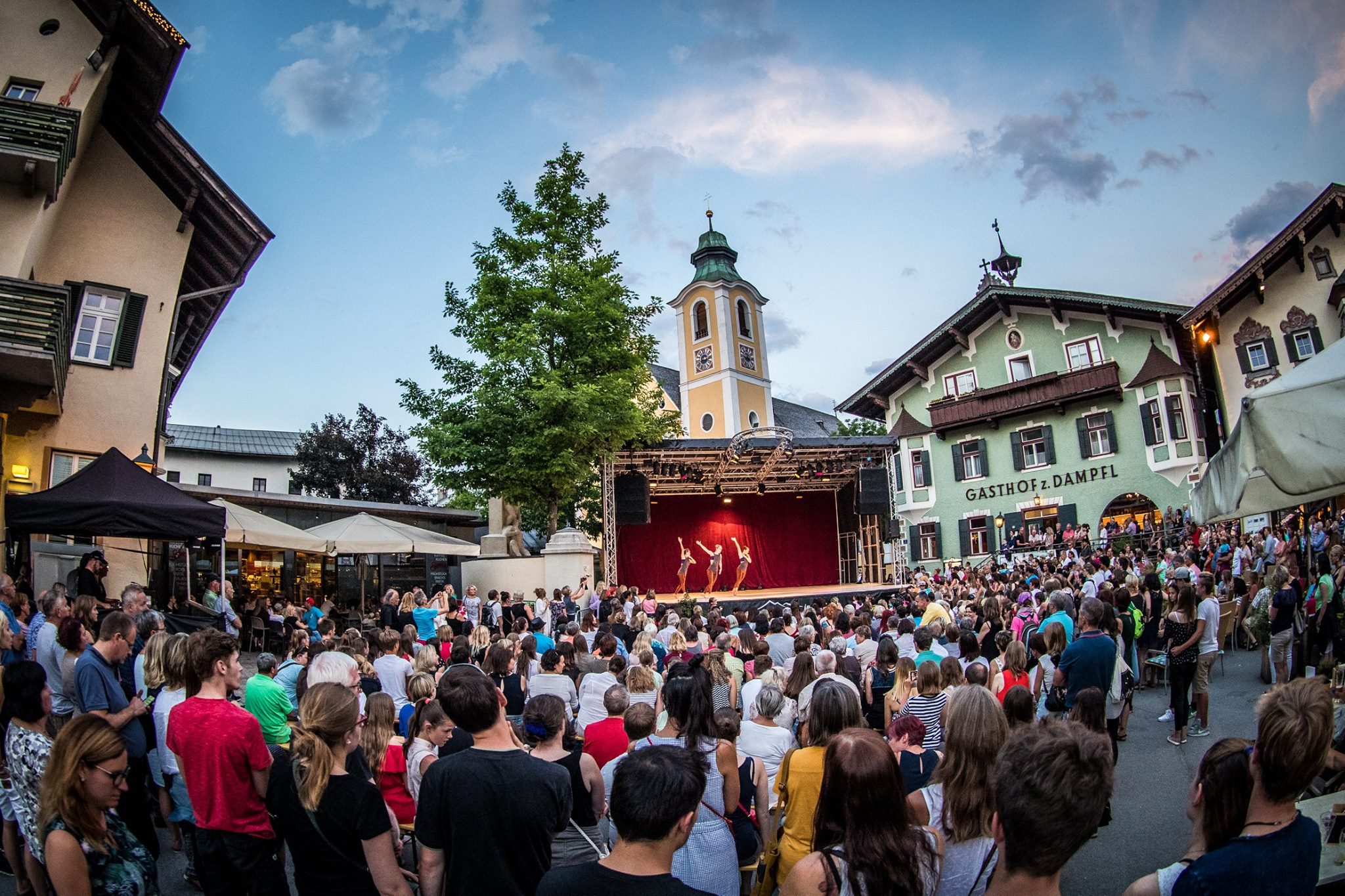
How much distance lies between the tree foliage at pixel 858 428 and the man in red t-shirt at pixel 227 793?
2000 inches

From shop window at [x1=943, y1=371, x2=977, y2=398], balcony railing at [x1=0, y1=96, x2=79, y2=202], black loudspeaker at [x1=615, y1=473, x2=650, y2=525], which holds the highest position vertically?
shop window at [x1=943, y1=371, x2=977, y2=398]

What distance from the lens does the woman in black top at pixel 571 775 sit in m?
3.18

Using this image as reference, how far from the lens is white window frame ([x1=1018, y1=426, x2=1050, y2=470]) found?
26453 mm

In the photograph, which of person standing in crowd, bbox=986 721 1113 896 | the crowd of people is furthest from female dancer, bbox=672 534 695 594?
person standing in crowd, bbox=986 721 1113 896

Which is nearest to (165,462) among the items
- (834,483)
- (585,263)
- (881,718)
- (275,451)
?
(275,451)

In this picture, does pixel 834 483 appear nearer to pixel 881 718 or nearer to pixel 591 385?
pixel 591 385

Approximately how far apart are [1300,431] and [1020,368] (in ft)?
84.2

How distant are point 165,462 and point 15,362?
31094mm

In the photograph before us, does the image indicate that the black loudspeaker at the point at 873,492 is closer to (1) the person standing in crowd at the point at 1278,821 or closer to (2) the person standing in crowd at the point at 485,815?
(1) the person standing in crowd at the point at 1278,821

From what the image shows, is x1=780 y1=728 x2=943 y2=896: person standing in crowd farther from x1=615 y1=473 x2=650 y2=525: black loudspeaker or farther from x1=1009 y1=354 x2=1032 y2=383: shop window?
x1=1009 y1=354 x2=1032 y2=383: shop window

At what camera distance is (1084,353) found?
85.5 feet

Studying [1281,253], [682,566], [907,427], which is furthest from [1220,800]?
[907,427]

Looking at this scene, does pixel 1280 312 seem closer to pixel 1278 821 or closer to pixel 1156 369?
pixel 1156 369

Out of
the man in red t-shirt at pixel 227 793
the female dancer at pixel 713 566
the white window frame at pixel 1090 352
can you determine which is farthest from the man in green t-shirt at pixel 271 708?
the white window frame at pixel 1090 352
